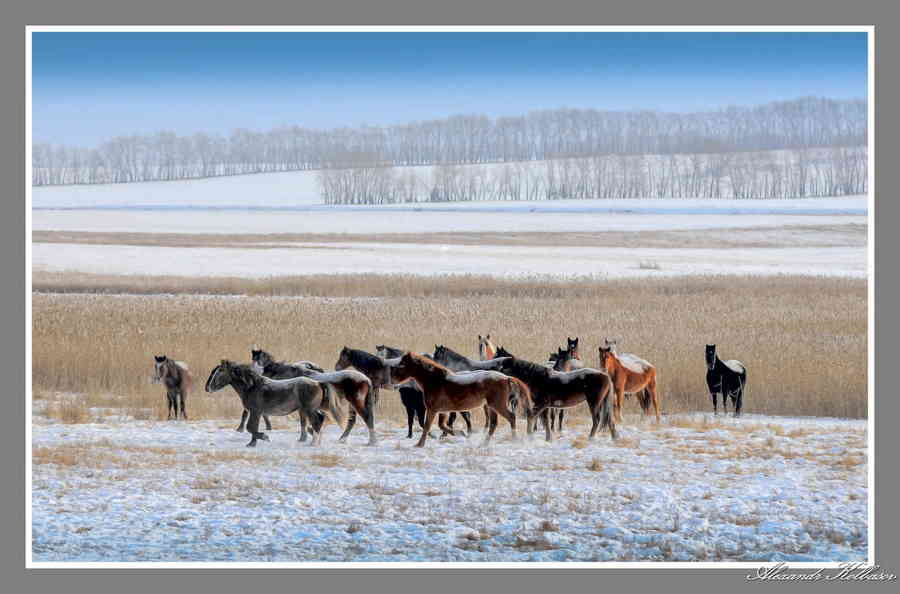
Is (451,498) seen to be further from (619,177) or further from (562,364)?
(619,177)

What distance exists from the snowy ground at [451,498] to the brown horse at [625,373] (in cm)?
62

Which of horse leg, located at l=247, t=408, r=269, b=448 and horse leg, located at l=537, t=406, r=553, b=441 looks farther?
horse leg, located at l=537, t=406, r=553, b=441

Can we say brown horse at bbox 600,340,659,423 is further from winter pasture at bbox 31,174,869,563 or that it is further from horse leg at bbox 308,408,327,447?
horse leg at bbox 308,408,327,447

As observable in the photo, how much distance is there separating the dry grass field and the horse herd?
75.0 inches

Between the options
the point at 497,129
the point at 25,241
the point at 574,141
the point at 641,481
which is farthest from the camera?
the point at 574,141

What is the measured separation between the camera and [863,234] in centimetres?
5881

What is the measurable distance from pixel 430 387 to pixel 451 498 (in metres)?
1.86

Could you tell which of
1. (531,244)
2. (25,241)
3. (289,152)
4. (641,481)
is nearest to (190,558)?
(641,481)

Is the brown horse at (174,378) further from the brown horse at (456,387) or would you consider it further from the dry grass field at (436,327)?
the brown horse at (456,387)

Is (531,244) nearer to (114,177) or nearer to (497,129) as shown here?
(114,177)

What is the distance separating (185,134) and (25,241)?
27212mm

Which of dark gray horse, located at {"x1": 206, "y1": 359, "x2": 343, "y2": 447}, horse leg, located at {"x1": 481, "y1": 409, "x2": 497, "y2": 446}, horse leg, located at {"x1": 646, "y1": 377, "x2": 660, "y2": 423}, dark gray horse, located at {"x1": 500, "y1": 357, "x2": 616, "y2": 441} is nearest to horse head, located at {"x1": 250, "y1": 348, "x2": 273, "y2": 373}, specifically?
dark gray horse, located at {"x1": 206, "y1": 359, "x2": 343, "y2": 447}

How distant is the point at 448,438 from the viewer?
13.2 m

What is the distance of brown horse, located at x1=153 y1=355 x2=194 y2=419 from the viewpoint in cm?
1464
